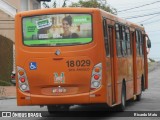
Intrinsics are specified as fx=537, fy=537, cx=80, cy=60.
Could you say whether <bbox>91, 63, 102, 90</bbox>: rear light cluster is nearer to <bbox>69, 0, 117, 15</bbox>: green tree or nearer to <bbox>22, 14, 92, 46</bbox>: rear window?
<bbox>22, 14, 92, 46</bbox>: rear window

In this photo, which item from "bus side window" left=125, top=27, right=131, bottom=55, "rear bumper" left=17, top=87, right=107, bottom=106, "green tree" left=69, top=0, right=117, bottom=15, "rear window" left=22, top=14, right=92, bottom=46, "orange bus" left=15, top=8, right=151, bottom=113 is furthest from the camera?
"green tree" left=69, top=0, right=117, bottom=15

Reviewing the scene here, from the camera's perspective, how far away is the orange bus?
14.6 metres

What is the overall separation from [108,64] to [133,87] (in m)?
5.36

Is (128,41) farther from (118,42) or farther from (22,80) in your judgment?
(22,80)

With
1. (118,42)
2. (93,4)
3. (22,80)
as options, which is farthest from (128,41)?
(93,4)

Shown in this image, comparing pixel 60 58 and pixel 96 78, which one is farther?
pixel 60 58

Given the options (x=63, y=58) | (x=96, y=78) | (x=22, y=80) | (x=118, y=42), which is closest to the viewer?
(x=96, y=78)

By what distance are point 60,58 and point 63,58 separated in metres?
0.08

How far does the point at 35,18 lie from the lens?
598 inches

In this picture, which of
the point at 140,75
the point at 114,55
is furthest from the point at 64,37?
the point at 140,75

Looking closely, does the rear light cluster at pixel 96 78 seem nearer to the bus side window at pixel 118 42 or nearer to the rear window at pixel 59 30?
the rear window at pixel 59 30

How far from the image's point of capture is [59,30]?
49.2 ft

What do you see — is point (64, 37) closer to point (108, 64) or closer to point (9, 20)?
point (108, 64)

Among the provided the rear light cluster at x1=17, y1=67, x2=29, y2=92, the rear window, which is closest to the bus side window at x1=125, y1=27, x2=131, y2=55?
the rear window
